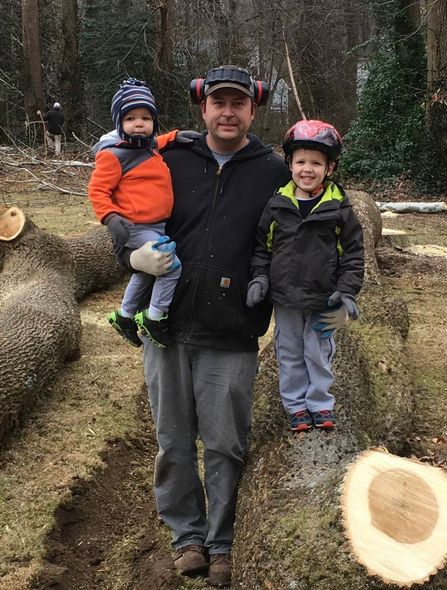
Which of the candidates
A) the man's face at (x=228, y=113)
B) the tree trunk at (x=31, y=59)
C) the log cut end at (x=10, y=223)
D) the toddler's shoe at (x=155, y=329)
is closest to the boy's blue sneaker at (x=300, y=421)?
the toddler's shoe at (x=155, y=329)

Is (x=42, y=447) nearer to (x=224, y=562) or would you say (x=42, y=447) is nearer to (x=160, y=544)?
(x=160, y=544)

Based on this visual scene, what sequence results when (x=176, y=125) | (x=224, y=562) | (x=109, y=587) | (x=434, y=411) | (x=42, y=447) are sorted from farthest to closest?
(x=176, y=125) → (x=434, y=411) → (x=42, y=447) → (x=109, y=587) → (x=224, y=562)

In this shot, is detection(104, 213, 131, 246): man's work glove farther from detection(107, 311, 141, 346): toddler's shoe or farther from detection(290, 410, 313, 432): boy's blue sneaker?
detection(290, 410, 313, 432): boy's blue sneaker

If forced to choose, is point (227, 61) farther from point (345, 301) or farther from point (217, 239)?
point (345, 301)

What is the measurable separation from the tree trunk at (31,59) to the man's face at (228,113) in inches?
750

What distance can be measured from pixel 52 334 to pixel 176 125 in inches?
692

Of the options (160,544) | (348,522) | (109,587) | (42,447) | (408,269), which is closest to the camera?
(348,522)

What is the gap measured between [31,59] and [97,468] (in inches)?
737

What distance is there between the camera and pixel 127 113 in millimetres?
2859

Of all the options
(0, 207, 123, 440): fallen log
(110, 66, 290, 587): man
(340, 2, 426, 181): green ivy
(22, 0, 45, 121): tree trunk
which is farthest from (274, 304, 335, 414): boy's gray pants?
(22, 0, 45, 121): tree trunk

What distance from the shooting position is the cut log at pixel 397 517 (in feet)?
6.88

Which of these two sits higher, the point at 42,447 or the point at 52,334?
the point at 52,334

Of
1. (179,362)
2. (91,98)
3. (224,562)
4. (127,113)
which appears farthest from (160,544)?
(91,98)

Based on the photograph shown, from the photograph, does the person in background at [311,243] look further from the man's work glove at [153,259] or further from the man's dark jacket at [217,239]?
the man's work glove at [153,259]
